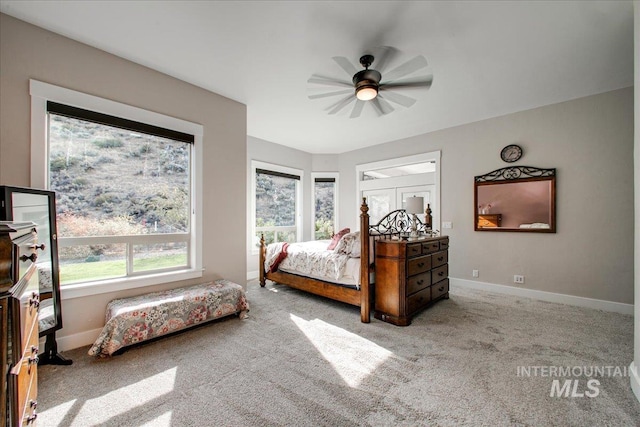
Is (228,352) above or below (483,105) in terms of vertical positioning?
below

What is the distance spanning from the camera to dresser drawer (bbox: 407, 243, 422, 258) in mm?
3007

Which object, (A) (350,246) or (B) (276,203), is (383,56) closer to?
(A) (350,246)

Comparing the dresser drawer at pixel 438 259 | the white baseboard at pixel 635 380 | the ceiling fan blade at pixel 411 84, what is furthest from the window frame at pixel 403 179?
the white baseboard at pixel 635 380

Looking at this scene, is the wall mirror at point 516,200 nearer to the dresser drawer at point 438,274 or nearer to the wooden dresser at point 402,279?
the dresser drawer at point 438,274

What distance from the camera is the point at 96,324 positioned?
255cm

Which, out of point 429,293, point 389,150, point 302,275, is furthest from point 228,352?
point 389,150

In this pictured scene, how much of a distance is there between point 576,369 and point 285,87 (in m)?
3.94

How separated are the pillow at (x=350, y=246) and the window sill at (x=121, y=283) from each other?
1.81 meters

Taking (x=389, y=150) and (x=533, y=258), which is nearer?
(x=533, y=258)

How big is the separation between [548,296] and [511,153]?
7.09ft

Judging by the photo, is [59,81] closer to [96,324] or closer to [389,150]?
[96,324]

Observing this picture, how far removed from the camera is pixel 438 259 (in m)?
3.66

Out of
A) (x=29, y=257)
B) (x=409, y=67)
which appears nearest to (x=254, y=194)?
(x=409, y=67)

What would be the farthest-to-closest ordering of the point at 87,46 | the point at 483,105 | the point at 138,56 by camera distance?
the point at 483,105 < the point at 138,56 < the point at 87,46
